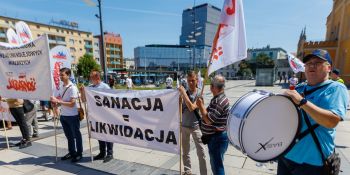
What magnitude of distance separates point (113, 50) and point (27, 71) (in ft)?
314

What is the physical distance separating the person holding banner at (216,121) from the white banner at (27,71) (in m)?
3.39

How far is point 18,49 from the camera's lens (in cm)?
479

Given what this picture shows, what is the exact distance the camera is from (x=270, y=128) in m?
1.98

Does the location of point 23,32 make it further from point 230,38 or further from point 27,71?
point 230,38

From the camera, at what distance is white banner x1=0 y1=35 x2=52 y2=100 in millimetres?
4430

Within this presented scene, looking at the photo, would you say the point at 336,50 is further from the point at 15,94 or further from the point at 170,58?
the point at 170,58

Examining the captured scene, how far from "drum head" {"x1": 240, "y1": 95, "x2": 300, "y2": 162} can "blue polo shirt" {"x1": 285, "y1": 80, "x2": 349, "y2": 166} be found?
11cm

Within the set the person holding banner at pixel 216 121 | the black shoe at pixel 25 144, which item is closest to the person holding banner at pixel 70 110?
the black shoe at pixel 25 144

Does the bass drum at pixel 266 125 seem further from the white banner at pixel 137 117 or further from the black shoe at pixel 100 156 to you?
the black shoe at pixel 100 156

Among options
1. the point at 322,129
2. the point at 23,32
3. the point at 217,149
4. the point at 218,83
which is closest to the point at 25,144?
the point at 23,32

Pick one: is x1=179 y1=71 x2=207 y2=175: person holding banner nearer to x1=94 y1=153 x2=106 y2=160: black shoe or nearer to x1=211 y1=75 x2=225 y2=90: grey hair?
x1=211 y1=75 x2=225 y2=90: grey hair

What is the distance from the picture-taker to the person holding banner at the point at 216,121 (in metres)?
2.82

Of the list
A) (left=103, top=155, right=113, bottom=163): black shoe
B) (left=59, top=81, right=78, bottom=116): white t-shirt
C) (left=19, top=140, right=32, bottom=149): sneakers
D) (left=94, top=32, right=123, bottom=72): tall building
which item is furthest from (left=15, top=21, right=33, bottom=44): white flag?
(left=94, top=32, right=123, bottom=72): tall building

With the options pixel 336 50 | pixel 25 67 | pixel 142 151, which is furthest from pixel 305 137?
pixel 336 50
